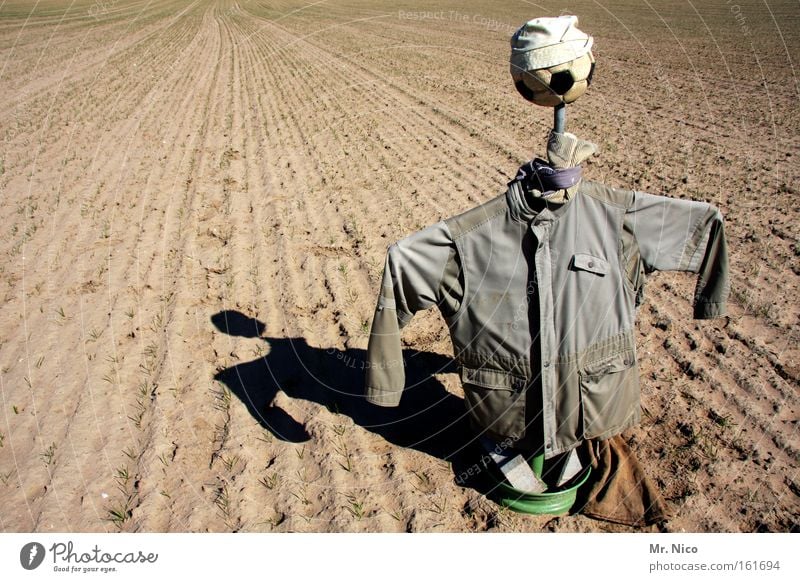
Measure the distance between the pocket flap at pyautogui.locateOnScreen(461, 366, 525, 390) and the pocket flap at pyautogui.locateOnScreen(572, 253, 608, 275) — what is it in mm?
591

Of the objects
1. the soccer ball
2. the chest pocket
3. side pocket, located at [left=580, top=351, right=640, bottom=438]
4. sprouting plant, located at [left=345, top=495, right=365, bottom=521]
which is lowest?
sprouting plant, located at [left=345, top=495, right=365, bottom=521]

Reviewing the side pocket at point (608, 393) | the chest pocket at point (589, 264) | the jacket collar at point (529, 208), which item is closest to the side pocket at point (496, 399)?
the side pocket at point (608, 393)

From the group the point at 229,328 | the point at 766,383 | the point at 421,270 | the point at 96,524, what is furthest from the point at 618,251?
the point at 229,328

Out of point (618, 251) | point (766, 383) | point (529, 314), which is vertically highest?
point (618, 251)

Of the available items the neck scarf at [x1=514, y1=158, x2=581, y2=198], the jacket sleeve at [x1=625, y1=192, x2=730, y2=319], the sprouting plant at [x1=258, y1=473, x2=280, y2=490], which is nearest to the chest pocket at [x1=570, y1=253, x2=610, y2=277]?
the jacket sleeve at [x1=625, y1=192, x2=730, y2=319]

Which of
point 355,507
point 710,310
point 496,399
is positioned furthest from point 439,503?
point 710,310

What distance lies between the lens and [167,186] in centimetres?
858

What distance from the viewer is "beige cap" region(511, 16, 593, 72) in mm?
2469

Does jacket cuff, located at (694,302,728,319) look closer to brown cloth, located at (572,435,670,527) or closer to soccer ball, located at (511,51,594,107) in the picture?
brown cloth, located at (572,435,670,527)

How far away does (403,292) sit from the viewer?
113 inches

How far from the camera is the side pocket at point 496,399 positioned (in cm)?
297

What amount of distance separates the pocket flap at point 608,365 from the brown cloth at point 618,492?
77 cm

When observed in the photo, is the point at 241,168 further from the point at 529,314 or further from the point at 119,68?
the point at 119,68
